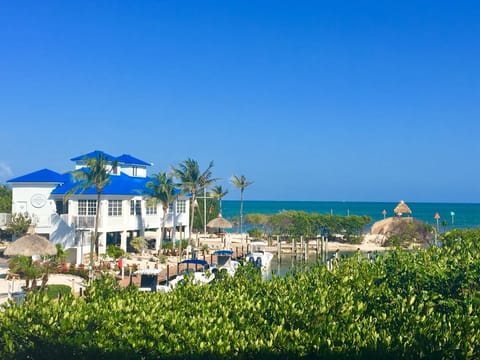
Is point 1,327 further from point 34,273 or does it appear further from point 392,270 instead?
point 34,273

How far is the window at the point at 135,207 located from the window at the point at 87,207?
12.3 feet

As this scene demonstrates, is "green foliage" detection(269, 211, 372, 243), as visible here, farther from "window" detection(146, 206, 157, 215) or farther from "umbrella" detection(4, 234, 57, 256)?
"umbrella" detection(4, 234, 57, 256)

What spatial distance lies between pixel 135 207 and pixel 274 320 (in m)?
33.6

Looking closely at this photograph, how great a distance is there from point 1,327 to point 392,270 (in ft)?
31.0

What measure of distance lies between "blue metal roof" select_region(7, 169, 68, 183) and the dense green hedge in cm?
2782

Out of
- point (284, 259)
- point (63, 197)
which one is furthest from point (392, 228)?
point (63, 197)

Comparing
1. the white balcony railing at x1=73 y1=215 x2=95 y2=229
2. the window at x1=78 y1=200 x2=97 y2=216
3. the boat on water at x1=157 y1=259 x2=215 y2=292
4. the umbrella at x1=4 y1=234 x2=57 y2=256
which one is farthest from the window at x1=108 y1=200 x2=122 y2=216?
the umbrella at x1=4 y1=234 x2=57 y2=256

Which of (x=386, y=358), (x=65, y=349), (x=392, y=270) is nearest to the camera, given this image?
(x=386, y=358)

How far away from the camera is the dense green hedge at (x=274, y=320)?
8562 mm

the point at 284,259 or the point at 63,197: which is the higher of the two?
the point at 63,197

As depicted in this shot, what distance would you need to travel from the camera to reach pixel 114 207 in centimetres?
4012

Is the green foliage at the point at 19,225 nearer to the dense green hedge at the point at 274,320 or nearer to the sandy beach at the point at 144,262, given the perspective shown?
the sandy beach at the point at 144,262

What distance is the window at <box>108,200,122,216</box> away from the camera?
3981cm

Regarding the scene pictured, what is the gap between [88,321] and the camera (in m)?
9.80
